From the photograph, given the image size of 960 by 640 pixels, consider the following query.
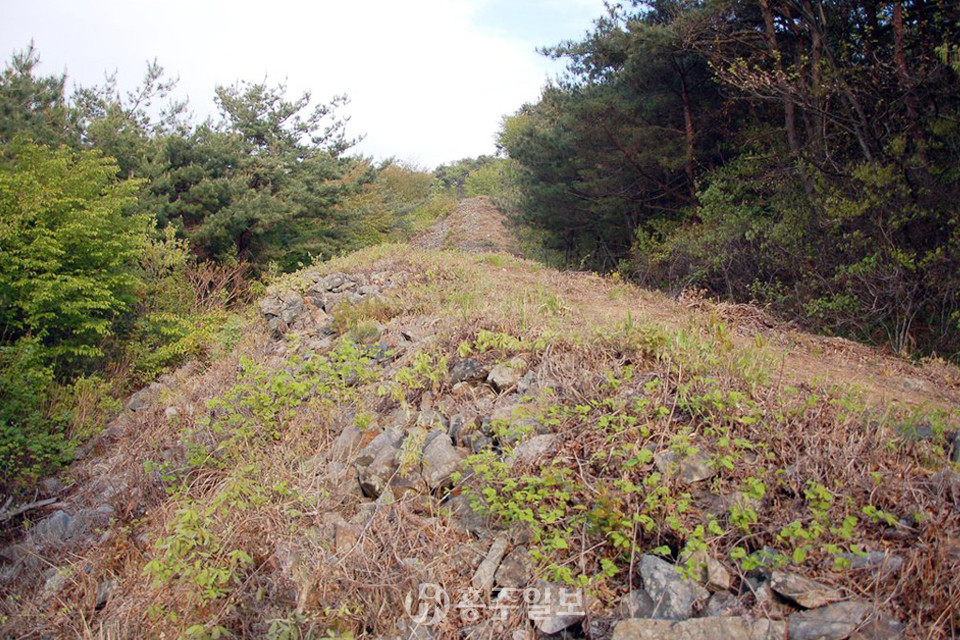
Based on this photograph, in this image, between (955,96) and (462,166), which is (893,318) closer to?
(955,96)

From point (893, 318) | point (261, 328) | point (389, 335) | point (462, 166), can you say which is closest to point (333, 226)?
point (261, 328)

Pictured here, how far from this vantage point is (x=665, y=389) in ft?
12.0

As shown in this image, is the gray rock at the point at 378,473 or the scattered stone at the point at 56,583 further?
the scattered stone at the point at 56,583

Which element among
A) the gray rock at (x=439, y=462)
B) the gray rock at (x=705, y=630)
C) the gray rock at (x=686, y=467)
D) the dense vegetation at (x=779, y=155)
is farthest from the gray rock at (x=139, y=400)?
the dense vegetation at (x=779, y=155)

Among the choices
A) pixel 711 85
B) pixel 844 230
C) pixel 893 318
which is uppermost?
pixel 711 85

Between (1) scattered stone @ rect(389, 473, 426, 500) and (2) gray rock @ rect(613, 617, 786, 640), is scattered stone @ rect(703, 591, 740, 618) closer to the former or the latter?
(2) gray rock @ rect(613, 617, 786, 640)

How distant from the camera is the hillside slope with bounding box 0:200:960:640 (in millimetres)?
2639

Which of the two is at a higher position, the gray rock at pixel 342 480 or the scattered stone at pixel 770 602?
the gray rock at pixel 342 480

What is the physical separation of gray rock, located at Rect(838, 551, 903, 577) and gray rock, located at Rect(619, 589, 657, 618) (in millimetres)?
802

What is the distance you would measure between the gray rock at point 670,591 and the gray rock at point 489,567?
2.25ft

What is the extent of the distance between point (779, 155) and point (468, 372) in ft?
30.8

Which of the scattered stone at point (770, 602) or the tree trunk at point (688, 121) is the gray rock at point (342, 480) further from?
the tree trunk at point (688, 121)

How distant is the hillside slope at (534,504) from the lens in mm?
2639

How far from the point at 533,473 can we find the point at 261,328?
6.83 meters
